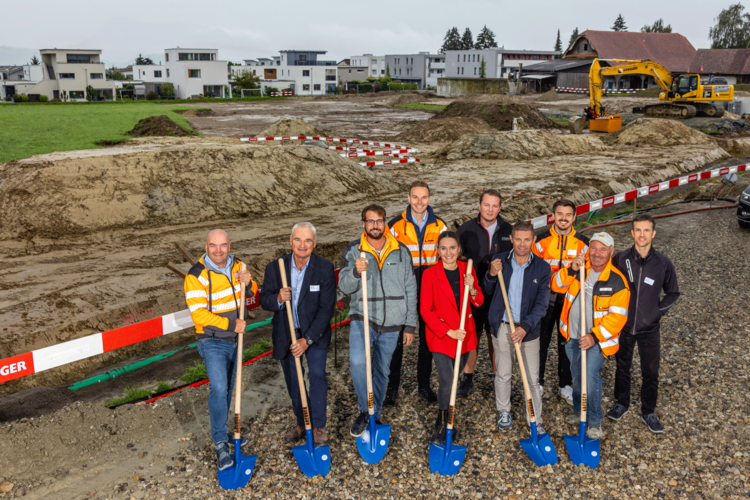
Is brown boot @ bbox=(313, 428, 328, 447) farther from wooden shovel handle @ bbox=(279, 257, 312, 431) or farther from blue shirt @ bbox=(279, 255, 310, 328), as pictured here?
blue shirt @ bbox=(279, 255, 310, 328)

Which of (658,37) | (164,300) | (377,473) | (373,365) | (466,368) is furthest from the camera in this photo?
(658,37)

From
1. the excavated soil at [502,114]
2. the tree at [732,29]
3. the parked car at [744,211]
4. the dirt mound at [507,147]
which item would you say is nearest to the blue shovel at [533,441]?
the parked car at [744,211]

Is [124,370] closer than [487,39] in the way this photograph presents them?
Yes

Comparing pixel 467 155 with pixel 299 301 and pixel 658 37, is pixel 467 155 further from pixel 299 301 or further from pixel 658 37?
pixel 658 37

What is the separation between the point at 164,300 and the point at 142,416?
4134 millimetres

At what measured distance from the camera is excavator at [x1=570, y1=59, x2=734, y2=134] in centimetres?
3210

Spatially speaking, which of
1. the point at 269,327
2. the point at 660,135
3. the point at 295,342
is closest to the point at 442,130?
the point at 660,135

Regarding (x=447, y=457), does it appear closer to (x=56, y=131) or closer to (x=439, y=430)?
(x=439, y=430)

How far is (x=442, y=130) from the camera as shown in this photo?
30.1 meters

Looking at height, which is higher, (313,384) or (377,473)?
(313,384)

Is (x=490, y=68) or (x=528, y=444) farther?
(x=490, y=68)

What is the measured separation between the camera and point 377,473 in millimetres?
4828

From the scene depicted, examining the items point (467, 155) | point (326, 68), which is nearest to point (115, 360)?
point (467, 155)

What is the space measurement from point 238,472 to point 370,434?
120cm
